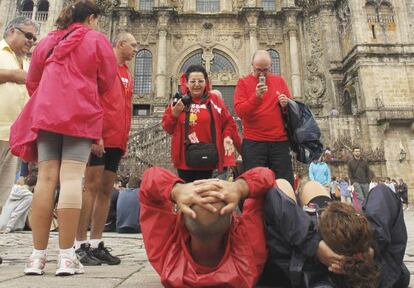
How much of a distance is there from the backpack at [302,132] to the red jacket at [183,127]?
755 millimetres

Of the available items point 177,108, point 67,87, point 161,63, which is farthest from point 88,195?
point 161,63

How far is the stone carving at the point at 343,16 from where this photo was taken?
2419 cm

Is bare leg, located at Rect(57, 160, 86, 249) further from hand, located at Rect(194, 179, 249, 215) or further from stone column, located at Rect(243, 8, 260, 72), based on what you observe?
stone column, located at Rect(243, 8, 260, 72)

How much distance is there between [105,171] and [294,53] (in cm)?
2391

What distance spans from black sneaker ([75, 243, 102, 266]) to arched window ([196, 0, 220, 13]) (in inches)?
1051

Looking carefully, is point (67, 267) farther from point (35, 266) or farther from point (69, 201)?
point (69, 201)

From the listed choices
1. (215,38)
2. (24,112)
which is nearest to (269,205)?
(24,112)

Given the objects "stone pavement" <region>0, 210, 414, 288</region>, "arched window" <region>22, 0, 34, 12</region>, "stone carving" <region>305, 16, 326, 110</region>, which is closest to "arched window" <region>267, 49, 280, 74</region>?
"stone carving" <region>305, 16, 326, 110</region>

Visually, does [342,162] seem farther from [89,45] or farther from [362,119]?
[89,45]

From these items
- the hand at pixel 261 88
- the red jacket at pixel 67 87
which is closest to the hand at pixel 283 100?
the hand at pixel 261 88

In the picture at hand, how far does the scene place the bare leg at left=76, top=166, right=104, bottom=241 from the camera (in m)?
3.71

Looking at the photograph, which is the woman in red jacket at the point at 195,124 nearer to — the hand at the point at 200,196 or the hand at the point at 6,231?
the hand at the point at 200,196

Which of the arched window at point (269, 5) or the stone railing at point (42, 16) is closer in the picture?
the stone railing at point (42, 16)

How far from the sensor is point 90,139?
3.09m
